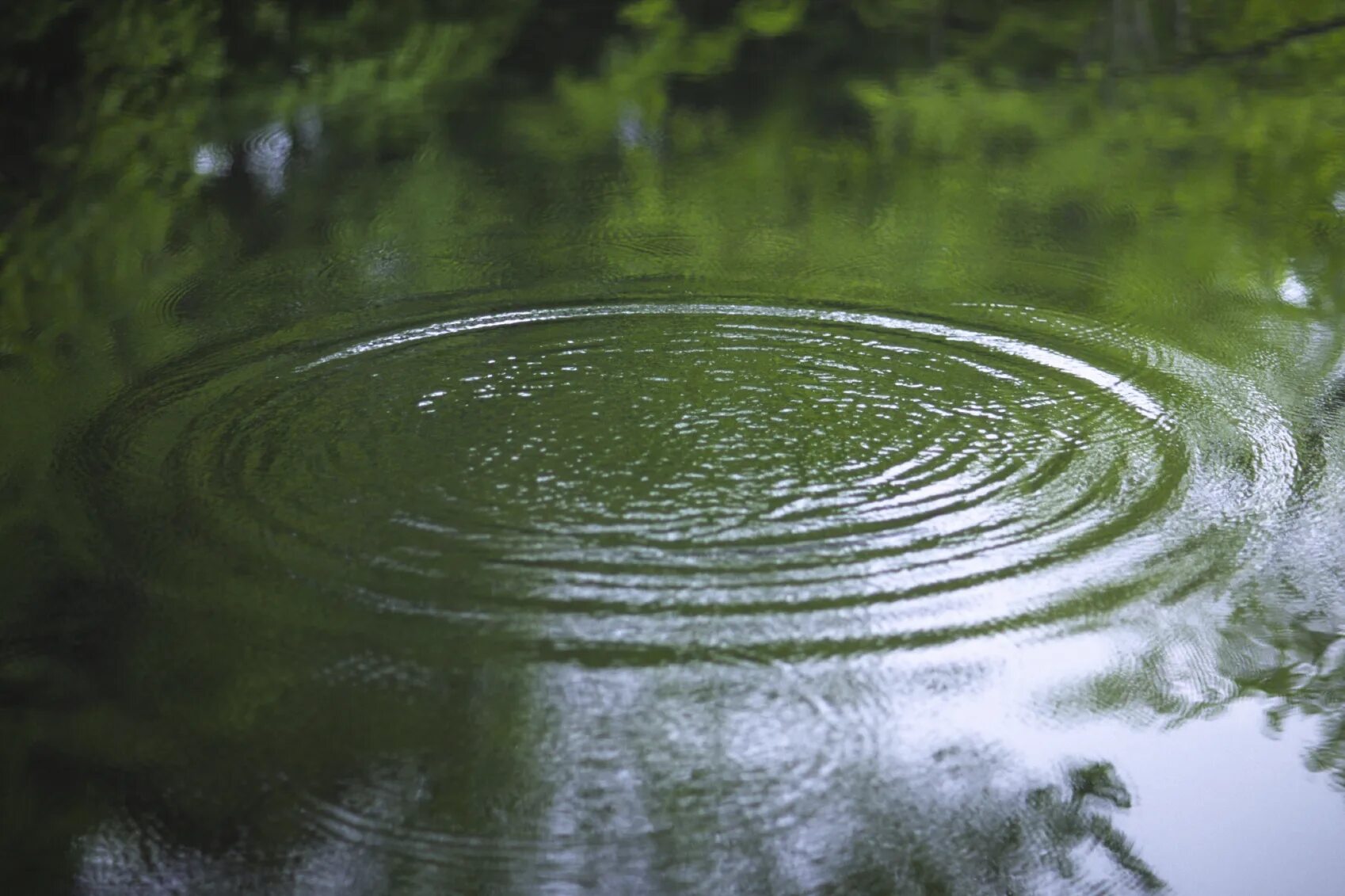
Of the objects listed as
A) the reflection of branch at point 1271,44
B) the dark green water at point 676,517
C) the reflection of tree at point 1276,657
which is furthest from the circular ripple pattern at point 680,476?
the reflection of branch at point 1271,44

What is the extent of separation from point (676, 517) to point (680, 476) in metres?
0.13

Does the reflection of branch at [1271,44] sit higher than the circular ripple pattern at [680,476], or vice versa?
the reflection of branch at [1271,44]

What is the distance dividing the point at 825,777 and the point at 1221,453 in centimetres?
92

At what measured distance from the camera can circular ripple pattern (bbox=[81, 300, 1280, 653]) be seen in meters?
1.55

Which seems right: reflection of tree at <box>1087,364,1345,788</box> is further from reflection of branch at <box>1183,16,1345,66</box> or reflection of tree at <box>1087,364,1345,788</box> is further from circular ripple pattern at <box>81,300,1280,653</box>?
reflection of branch at <box>1183,16,1345,66</box>

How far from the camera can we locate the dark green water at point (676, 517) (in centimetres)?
122

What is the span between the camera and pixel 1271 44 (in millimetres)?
4477

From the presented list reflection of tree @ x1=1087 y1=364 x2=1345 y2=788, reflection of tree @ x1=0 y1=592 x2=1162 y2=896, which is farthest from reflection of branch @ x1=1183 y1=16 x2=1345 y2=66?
reflection of tree @ x1=0 y1=592 x2=1162 y2=896

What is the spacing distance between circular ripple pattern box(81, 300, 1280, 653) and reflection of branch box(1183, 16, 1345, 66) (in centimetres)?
258

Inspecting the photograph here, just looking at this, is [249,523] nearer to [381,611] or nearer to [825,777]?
[381,611]

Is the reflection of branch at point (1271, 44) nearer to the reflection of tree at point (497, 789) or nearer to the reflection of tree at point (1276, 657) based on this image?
the reflection of tree at point (1276, 657)

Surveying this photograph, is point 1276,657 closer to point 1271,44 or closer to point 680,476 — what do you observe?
point 680,476

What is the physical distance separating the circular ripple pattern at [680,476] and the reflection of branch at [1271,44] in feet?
8.47

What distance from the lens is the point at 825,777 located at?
1.28m
